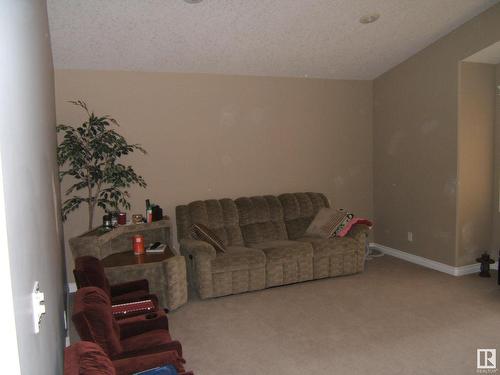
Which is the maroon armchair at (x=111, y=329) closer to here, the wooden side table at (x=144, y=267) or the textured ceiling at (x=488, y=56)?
the wooden side table at (x=144, y=267)

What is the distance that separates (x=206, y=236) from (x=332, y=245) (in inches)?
59.8

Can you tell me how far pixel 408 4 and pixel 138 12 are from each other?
254 centimetres

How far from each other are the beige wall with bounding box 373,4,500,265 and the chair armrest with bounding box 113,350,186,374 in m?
3.75

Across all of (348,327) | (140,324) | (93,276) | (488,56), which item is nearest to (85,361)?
(140,324)

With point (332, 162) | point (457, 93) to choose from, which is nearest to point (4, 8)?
point (457, 93)

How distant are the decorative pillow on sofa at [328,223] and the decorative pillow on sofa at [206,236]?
127 centimetres

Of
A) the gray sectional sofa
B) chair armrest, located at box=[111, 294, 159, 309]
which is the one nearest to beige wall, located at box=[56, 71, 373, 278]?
the gray sectional sofa

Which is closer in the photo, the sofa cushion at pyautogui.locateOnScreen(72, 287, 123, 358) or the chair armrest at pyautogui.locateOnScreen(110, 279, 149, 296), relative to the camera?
the sofa cushion at pyautogui.locateOnScreen(72, 287, 123, 358)

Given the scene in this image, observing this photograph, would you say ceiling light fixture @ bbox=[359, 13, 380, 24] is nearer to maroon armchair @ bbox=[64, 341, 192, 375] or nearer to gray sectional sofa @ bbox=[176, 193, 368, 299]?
gray sectional sofa @ bbox=[176, 193, 368, 299]

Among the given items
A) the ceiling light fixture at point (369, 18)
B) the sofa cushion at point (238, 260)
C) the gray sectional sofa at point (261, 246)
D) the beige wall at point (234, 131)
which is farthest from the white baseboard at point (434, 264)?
the ceiling light fixture at point (369, 18)

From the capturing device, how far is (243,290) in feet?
13.3

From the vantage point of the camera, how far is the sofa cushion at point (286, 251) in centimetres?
420

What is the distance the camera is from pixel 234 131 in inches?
194

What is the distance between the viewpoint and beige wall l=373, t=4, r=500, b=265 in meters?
4.30
